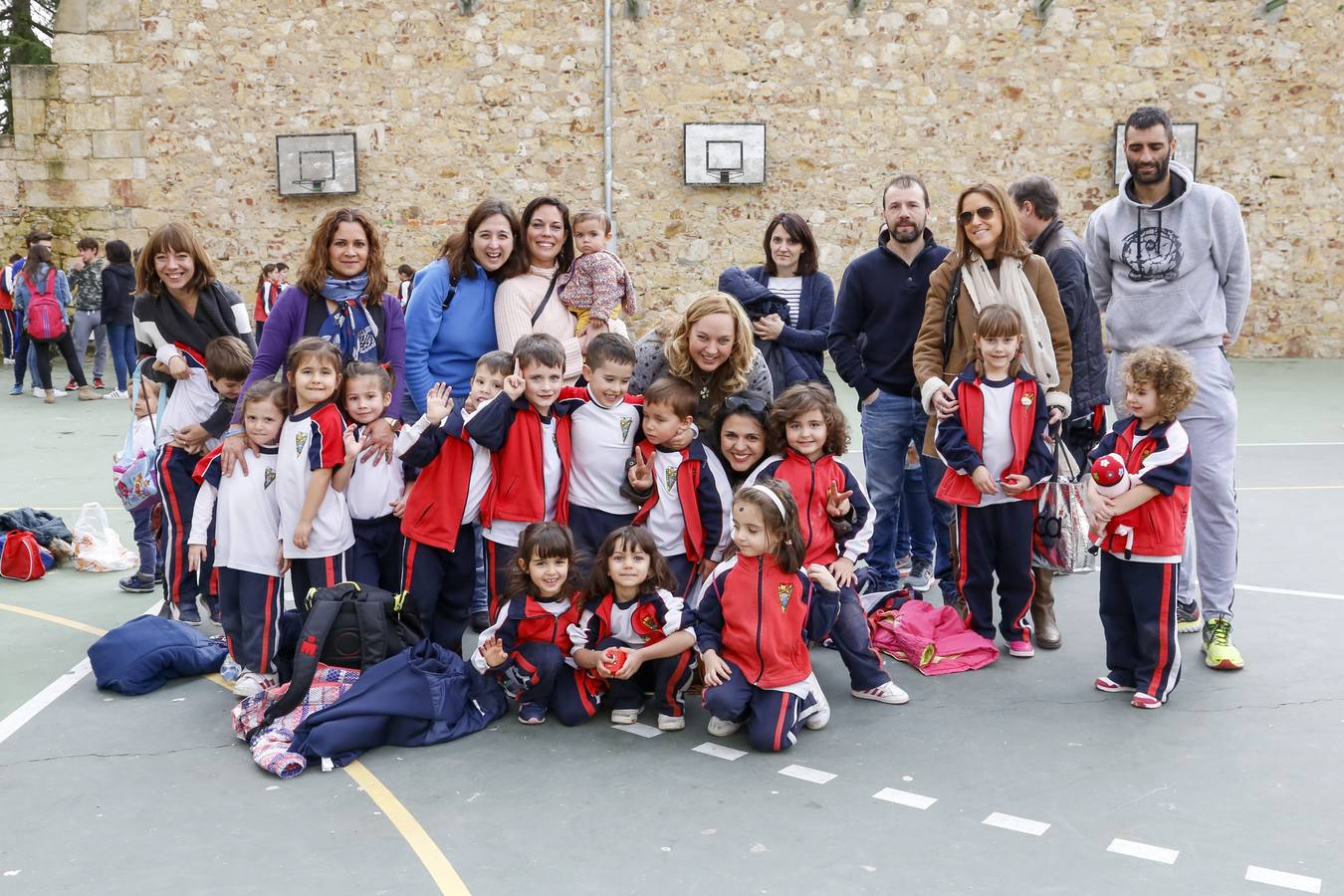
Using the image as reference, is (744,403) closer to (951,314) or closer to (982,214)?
(951,314)

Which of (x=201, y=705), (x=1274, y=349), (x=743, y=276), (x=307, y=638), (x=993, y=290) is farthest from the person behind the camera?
(x=1274, y=349)

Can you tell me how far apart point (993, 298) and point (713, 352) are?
1116mm

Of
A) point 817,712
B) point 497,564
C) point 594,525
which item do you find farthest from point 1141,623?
point 497,564

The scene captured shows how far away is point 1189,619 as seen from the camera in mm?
4887

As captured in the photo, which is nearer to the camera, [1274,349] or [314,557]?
[314,557]

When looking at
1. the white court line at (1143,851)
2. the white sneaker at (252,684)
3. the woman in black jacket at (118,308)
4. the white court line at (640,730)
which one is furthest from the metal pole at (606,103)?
the white court line at (1143,851)

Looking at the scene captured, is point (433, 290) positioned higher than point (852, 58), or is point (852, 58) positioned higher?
point (852, 58)

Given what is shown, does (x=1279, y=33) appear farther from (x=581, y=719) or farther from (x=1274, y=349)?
(x=581, y=719)

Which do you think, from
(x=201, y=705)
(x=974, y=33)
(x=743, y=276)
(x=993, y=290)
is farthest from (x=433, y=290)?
(x=974, y=33)

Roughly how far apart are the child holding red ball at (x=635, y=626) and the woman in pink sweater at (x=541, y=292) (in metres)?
1.09

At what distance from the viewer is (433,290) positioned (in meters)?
4.83

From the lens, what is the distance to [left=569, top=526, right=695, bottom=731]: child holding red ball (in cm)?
397

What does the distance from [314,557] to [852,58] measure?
11.9m

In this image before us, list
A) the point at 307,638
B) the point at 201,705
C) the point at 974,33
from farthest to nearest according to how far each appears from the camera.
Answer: the point at 974,33 < the point at 201,705 < the point at 307,638
